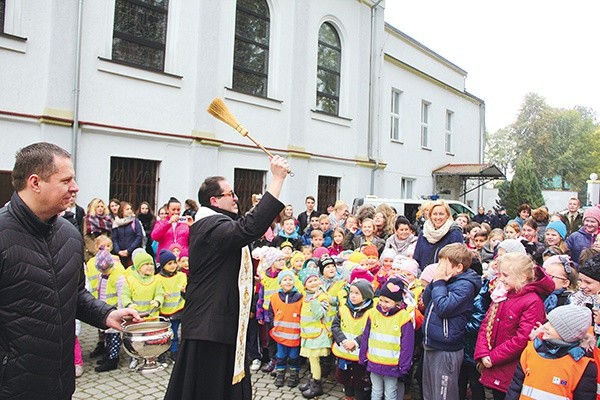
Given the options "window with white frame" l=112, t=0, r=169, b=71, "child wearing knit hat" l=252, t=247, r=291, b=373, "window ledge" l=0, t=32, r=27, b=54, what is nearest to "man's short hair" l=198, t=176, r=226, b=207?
"child wearing knit hat" l=252, t=247, r=291, b=373

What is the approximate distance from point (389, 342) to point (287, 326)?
4.39ft

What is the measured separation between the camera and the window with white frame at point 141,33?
9.83 m

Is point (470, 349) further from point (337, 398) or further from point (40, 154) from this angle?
point (40, 154)

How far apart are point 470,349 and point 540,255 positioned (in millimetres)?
2742

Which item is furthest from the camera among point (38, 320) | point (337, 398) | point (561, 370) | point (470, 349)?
point (337, 398)

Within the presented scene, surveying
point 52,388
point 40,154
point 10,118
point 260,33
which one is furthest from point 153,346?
point 260,33

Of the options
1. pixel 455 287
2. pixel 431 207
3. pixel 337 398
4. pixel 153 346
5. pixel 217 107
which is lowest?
pixel 337 398

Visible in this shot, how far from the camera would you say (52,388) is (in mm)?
2174

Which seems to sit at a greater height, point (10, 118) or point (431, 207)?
point (10, 118)

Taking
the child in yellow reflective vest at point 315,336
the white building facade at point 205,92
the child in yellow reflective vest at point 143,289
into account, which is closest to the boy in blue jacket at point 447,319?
the child in yellow reflective vest at point 315,336

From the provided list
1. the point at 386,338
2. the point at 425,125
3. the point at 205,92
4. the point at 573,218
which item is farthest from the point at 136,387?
the point at 425,125

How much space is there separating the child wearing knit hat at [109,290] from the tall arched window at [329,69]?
9.78 metres

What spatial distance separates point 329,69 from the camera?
1484cm

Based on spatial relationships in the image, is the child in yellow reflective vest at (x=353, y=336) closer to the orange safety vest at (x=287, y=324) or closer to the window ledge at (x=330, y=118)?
the orange safety vest at (x=287, y=324)
